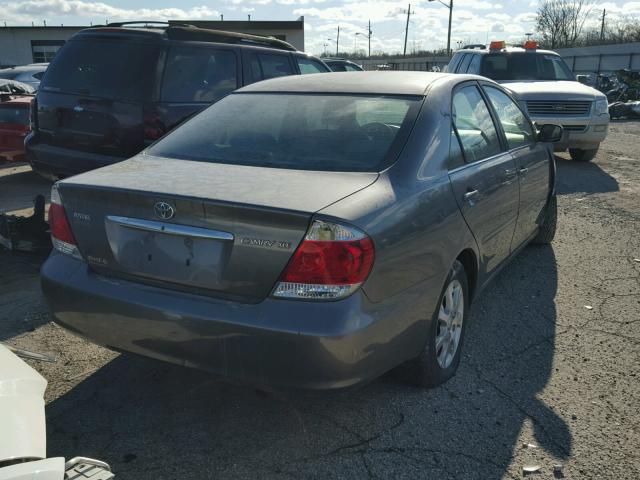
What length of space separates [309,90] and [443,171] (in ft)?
3.31

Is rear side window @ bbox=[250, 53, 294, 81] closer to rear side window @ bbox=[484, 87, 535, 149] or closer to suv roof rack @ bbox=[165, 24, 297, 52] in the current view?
suv roof rack @ bbox=[165, 24, 297, 52]

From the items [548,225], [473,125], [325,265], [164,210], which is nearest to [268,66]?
[548,225]

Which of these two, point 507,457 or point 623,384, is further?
point 623,384

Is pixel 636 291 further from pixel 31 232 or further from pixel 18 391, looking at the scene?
pixel 31 232

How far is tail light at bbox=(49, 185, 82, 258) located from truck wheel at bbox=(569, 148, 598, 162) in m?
10.3

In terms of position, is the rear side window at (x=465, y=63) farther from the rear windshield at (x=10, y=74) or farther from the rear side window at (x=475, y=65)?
the rear windshield at (x=10, y=74)

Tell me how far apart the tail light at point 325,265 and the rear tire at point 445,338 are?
0.79 meters

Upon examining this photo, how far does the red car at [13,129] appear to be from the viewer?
8555 millimetres

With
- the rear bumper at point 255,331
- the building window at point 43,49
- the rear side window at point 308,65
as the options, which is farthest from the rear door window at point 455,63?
the building window at point 43,49

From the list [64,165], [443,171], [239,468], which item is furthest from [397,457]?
[64,165]

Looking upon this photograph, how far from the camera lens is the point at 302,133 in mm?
3375

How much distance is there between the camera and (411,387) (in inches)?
132

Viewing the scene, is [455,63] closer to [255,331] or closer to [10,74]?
[255,331]

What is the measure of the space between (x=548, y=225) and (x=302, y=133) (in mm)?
3361
